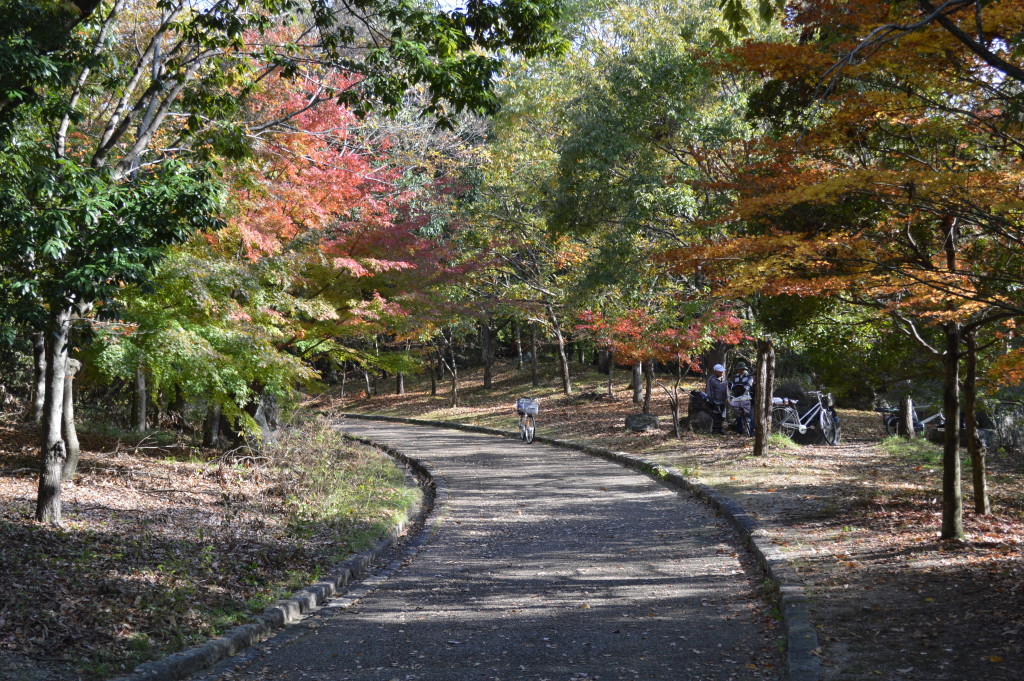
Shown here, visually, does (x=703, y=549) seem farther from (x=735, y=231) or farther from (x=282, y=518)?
(x=735, y=231)

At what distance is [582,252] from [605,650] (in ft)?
59.3

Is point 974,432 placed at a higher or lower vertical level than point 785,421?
higher

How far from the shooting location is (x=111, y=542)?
24.4 feet

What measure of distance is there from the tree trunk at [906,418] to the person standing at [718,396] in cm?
366

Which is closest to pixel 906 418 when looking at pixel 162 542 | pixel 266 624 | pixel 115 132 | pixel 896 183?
pixel 896 183

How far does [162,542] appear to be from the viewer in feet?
25.3

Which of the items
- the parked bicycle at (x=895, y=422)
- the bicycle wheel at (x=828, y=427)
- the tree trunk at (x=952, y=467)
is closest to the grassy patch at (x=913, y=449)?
the bicycle wheel at (x=828, y=427)

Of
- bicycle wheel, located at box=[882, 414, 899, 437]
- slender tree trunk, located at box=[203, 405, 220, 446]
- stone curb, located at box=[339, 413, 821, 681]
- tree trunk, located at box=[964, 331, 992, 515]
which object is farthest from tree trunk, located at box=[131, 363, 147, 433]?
bicycle wheel, located at box=[882, 414, 899, 437]

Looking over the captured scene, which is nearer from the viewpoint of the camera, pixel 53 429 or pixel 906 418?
pixel 53 429

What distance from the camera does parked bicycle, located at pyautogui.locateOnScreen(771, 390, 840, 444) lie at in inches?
689

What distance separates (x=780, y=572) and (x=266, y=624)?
4.13 meters

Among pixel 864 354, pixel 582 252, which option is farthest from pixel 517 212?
pixel 864 354

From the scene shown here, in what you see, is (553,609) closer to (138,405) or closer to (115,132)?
(115,132)

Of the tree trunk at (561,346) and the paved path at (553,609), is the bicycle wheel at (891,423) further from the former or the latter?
the tree trunk at (561,346)
